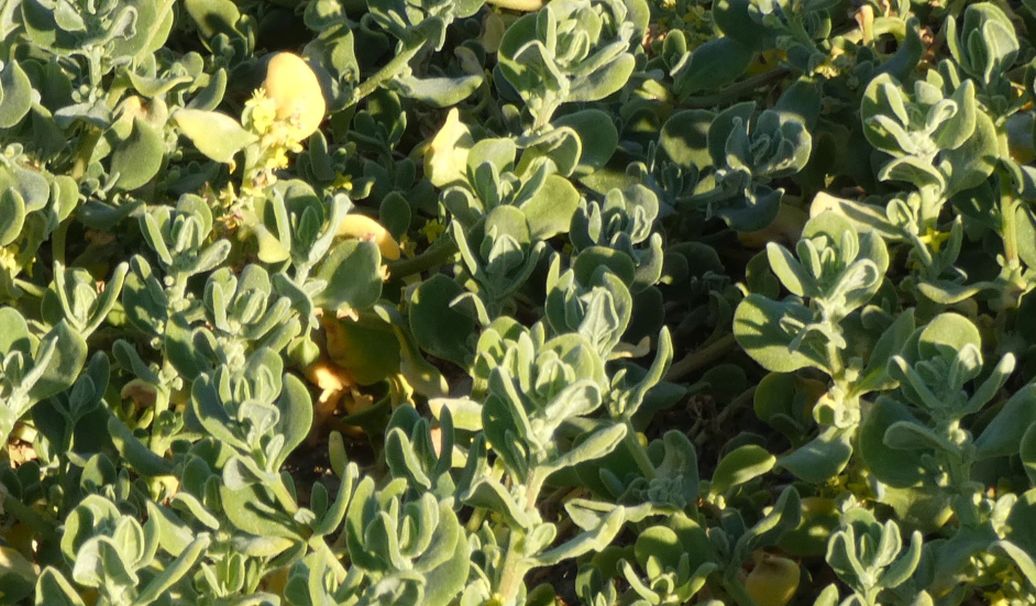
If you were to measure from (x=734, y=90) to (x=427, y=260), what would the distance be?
2.02 ft

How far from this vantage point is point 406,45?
6.89 ft

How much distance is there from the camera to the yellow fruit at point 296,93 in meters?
2.03

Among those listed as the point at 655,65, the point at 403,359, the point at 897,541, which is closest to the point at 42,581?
the point at 403,359

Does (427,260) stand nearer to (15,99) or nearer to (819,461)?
(15,99)

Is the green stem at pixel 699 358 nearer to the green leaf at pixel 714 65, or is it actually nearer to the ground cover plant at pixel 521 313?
the ground cover plant at pixel 521 313

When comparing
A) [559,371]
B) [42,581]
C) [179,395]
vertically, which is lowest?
[179,395]

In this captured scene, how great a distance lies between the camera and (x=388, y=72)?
2.12m

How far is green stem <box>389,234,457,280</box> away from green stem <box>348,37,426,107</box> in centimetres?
25

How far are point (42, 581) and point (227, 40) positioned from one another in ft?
3.44

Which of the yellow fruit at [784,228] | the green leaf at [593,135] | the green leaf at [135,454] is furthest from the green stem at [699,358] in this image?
the green leaf at [135,454]

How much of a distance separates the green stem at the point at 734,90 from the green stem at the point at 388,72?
1.40ft

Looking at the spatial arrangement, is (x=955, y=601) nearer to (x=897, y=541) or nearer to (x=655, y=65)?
(x=897, y=541)

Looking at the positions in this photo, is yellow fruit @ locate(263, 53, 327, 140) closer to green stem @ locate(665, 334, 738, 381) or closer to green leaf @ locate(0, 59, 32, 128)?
green leaf @ locate(0, 59, 32, 128)

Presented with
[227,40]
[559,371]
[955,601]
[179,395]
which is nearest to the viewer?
[559,371]
